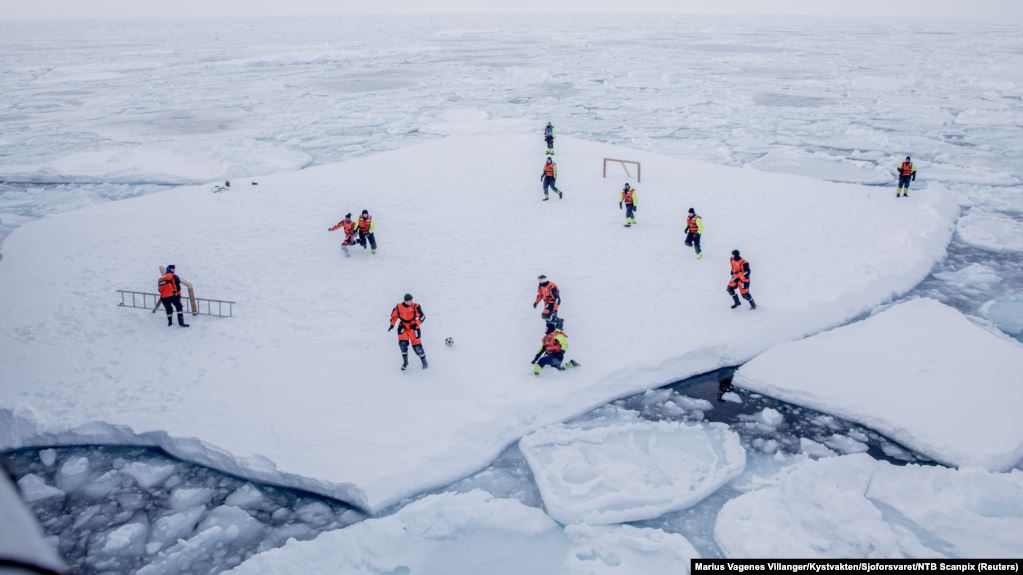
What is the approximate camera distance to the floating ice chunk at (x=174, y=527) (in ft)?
23.6

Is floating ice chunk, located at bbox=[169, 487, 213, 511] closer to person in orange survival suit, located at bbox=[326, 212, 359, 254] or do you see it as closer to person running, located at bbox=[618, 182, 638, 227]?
person in orange survival suit, located at bbox=[326, 212, 359, 254]

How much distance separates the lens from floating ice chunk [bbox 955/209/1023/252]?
1472 centimetres

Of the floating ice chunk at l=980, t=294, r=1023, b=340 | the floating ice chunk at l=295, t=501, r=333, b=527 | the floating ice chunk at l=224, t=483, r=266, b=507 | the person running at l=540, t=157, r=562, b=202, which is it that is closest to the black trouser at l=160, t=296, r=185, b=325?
the floating ice chunk at l=224, t=483, r=266, b=507

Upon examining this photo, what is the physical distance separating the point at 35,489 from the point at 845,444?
10588 millimetres

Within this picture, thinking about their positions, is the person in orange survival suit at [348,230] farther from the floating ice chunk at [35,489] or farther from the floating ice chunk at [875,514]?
the floating ice chunk at [875,514]

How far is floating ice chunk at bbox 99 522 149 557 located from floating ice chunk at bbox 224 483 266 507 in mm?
942

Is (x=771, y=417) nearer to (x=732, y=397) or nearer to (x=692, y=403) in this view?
(x=732, y=397)

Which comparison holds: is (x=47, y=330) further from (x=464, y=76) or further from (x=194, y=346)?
(x=464, y=76)

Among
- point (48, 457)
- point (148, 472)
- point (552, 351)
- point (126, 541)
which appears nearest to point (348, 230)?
point (552, 351)

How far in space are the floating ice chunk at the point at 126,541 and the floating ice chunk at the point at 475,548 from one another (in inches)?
56.0

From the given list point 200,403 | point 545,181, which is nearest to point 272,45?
point 545,181

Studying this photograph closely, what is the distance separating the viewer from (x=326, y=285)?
12906 millimetres

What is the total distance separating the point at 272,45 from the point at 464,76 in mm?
53070

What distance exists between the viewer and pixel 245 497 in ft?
25.7
